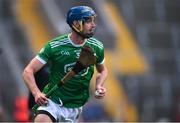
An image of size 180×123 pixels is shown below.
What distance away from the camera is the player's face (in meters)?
10.9

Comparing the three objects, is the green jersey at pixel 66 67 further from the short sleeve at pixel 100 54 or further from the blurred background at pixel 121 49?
the blurred background at pixel 121 49

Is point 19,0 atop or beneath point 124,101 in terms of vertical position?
atop

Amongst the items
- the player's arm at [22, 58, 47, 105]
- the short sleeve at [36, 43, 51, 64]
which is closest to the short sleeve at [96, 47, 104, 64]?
the short sleeve at [36, 43, 51, 64]

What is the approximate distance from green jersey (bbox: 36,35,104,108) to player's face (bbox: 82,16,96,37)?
8.8 inches

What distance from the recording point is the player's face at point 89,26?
10.9 meters

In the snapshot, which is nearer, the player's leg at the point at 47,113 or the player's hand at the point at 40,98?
the player's hand at the point at 40,98

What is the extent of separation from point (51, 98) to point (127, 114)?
8905 mm

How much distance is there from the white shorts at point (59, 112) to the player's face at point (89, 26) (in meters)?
0.96

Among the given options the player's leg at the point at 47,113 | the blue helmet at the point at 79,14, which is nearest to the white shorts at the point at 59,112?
the player's leg at the point at 47,113

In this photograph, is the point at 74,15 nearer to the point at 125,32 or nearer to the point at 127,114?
the point at 127,114

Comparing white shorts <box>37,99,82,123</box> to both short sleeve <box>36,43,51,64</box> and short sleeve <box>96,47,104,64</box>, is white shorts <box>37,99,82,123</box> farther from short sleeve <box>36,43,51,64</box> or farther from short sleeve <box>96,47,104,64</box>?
short sleeve <box>96,47,104,64</box>

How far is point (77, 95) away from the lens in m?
11.2

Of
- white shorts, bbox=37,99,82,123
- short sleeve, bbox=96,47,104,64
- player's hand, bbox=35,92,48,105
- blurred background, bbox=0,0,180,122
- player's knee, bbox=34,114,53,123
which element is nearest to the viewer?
player's hand, bbox=35,92,48,105

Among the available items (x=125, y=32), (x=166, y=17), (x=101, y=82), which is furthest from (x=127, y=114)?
(x=101, y=82)
